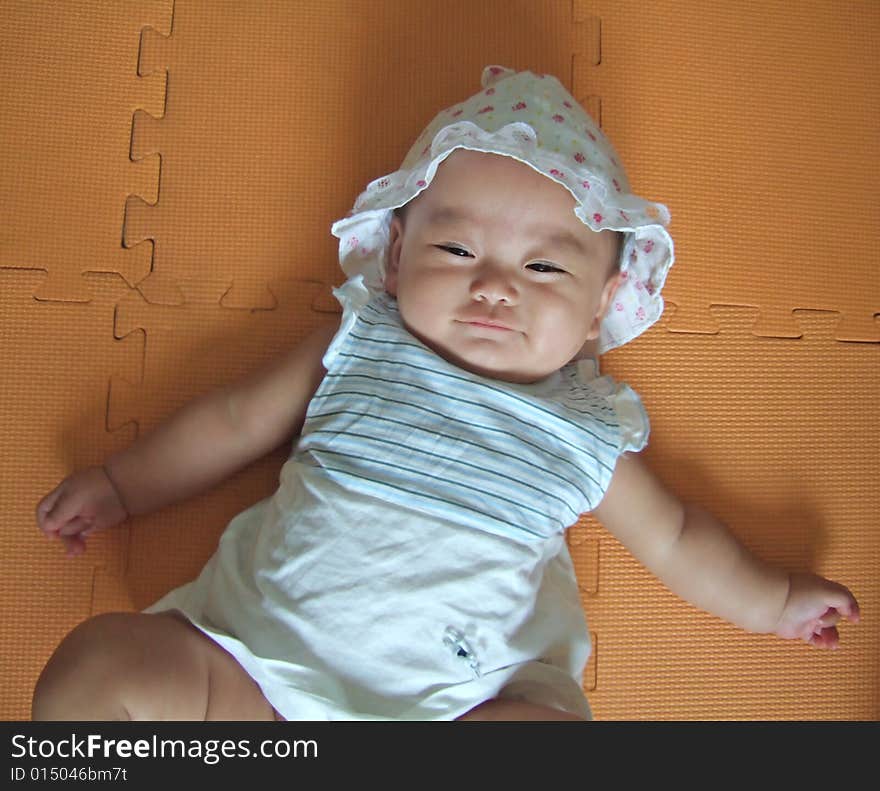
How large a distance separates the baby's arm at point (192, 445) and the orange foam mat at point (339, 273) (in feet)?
0.18

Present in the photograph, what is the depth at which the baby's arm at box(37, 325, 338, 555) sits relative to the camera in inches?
41.8

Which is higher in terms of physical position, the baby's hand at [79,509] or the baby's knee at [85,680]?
the baby's hand at [79,509]

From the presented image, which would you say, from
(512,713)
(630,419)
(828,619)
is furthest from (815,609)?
(512,713)

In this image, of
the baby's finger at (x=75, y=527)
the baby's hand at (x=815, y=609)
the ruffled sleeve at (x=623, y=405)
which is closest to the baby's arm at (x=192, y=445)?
the baby's finger at (x=75, y=527)

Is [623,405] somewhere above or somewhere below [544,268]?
below

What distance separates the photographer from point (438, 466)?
3.25 feet

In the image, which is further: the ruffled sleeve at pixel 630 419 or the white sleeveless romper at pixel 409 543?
the ruffled sleeve at pixel 630 419

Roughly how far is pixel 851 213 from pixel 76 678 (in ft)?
4.06

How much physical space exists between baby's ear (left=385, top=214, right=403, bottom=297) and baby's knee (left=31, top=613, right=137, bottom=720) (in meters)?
0.53

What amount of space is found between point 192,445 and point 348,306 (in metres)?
0.27

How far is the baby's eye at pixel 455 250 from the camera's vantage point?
98 centimetres

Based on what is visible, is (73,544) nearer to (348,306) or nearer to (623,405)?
(348,306)

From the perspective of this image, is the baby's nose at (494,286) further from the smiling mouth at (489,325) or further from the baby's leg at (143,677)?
the baby's leg at (143,677)

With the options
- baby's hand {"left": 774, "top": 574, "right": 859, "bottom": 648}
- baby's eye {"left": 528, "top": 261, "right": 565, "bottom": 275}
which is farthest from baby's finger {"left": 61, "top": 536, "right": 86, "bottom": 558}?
baby's hand {"left": 774, "top": 574, "right": 859, "bottom": 648}
